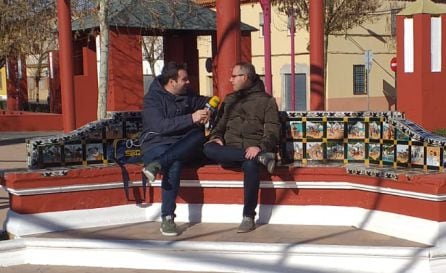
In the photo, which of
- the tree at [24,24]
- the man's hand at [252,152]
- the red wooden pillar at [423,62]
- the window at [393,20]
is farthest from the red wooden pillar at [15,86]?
the man's hand at [252,152]

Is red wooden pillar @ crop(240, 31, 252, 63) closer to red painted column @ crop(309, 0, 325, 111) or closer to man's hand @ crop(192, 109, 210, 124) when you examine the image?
red painted column @ crop(309, 0, 325, 111)

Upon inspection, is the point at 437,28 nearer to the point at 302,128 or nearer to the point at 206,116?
the point at 302,128

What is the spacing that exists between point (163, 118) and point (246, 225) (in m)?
1.20

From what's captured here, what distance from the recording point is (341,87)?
3231 cm

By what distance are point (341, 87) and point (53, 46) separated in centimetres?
1460

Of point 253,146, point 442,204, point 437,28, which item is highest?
point 437,28

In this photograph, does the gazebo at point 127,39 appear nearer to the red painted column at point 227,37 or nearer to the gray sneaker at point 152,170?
the red painted column at point 227,37

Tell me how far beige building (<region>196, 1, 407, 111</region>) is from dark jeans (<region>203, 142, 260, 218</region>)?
25.7 metres

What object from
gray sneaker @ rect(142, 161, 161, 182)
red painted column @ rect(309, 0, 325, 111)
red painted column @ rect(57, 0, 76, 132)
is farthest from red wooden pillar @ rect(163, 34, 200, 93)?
gray sneaker @ rect(142, 161, 161, 182)

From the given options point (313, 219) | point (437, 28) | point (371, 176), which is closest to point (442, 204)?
point (371, 176)

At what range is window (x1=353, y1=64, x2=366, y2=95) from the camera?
33.1 meters

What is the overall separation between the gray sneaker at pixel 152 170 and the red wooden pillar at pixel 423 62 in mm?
8492

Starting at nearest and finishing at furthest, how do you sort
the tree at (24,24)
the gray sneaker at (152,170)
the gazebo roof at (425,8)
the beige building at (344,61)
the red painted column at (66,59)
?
the gray sneaker at (152,170), the red painted column at (66,59), the gazebo roof at (425,8), the tree at (24,24), the beige building at (344,61)

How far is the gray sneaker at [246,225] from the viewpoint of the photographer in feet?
18.9
